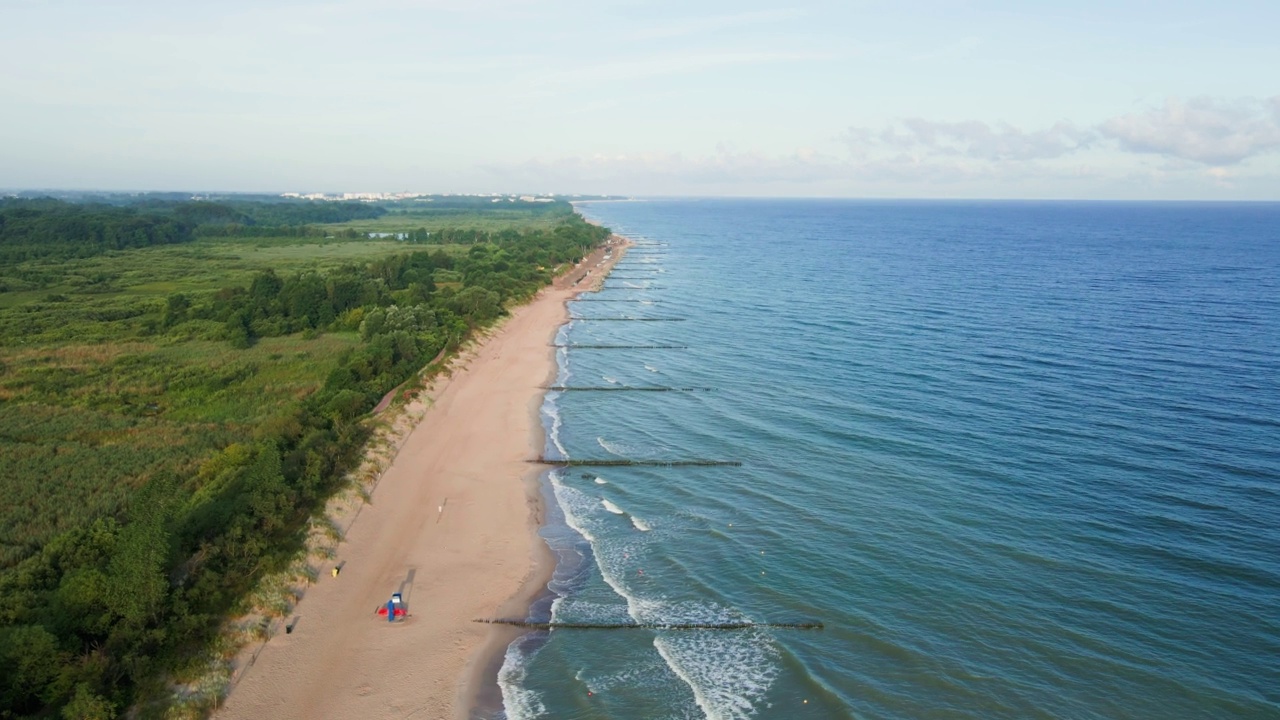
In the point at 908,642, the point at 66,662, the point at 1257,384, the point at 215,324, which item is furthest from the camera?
the point at 215,324

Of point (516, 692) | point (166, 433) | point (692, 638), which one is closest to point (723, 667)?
point (692, 638)

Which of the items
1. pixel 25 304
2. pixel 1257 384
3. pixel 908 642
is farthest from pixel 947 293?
pixel 25 304

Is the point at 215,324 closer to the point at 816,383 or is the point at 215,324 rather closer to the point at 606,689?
the point at 816,383

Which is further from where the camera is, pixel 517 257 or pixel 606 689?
pixel 517 257

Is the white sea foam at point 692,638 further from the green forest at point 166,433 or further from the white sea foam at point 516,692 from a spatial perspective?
the green forest at point 166,433

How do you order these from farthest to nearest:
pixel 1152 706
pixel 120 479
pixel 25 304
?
1. pixel 25 304
2. pixel 120 479
3. pixel 1152 706

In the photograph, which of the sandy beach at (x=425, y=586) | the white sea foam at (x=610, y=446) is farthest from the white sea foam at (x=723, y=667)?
the white sea foam at (x=610, y=446)
